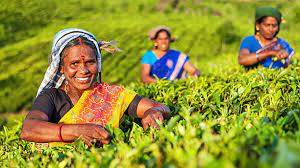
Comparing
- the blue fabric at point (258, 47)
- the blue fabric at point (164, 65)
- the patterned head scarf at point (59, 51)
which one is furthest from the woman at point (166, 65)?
the patterned head scarf at point (59, 51)

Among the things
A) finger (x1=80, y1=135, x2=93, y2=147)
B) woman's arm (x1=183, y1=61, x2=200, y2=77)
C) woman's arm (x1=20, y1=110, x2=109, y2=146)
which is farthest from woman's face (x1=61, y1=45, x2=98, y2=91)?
woman's arm (x1=183, y1=61, x2=200, y2=77)

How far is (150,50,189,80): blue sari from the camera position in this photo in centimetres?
734

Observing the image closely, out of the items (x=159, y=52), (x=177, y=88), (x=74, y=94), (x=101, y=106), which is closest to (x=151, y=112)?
(x=101, y=106)

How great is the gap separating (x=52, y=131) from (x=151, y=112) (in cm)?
60

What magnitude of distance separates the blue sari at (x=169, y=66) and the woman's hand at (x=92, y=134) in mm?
4604

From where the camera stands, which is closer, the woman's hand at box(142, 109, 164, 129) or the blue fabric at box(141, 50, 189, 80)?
the woman's hand at box(142, 109, 164, 129)

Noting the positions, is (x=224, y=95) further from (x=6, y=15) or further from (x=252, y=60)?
(x=6, y=15)

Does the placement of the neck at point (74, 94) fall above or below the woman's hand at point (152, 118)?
above

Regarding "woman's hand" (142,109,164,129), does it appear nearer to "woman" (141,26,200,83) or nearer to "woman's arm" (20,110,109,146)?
"woman's arm" (20,110,109,146)

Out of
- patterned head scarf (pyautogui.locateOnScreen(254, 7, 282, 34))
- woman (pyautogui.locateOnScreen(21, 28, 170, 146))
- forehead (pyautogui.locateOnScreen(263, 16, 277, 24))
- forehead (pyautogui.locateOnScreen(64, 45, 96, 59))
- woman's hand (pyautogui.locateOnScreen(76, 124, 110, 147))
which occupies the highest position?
patterned head scarf (pyautogui.locateOnScreen(254, 7, 282, 34))

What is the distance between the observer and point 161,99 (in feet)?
13.5

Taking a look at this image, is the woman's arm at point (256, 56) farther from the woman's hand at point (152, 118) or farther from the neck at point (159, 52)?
the woman's hand at point (152, 118)

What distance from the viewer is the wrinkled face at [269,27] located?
6617 millimetres

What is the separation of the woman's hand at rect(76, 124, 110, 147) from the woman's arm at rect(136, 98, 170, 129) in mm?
356
